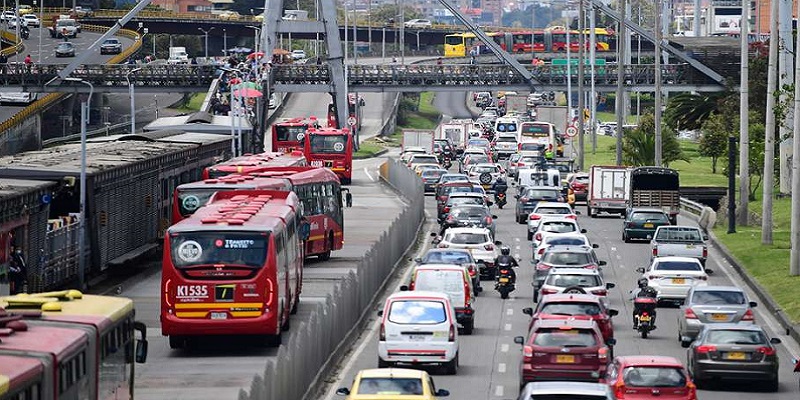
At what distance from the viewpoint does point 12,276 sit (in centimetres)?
3697

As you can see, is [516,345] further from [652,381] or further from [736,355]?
[652,381]

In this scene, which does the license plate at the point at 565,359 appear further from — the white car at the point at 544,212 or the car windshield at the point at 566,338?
the white car at the point at 544,212

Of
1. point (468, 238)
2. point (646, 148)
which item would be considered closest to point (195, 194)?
point (468, 238)

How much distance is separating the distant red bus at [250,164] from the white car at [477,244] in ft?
18.3

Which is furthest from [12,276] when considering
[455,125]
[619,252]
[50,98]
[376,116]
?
[376,116]

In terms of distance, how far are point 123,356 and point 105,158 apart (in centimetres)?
2906

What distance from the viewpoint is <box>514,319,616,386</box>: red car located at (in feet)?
99.0

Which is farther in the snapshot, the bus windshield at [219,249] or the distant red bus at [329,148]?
the distant red bus at [329,148]

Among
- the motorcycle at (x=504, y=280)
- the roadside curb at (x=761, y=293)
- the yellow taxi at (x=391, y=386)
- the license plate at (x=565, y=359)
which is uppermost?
the yellow taxi at (x=391, y=386)

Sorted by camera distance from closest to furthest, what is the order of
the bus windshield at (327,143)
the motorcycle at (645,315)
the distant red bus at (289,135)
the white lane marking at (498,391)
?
the white lane marking at (498,391) → the motorcycle at (645,315) → the bus windshield at (327,143) → the distant red bus at (289,135)

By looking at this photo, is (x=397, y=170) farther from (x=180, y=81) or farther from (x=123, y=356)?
(x=123, y=356)

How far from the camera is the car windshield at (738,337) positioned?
32.0m

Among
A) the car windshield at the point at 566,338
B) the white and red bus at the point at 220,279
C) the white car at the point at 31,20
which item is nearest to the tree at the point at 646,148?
the white and red bus at the point at 220,279

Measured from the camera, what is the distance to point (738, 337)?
1262 inches
